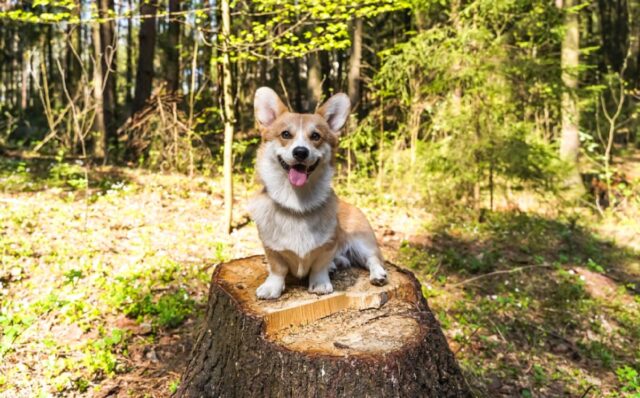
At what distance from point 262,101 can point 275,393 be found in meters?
1.61

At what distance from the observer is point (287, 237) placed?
2.58m

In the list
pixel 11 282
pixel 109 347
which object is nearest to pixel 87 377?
A: pixel 109 347

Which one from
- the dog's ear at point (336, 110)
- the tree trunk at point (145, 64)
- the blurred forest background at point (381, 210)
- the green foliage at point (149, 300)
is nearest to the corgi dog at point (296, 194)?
the dog's ear at point (336, 110)

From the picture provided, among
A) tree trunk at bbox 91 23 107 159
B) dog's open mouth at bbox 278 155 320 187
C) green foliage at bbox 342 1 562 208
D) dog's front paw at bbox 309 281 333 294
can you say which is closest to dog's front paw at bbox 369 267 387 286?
dog's front paw at bbox 309 281 333 294

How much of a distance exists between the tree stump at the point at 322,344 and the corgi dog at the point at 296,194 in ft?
0.60

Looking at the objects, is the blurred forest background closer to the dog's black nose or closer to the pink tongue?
the pink tongue

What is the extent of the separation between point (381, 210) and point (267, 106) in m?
5.78

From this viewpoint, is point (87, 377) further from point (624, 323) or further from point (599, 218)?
point (599, 218)

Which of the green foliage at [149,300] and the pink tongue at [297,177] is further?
the green foliage at [149,300]

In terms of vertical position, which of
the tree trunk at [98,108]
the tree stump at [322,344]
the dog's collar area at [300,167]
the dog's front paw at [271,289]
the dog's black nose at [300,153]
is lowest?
the tree stump at [322,344]

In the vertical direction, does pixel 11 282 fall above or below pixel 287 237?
below

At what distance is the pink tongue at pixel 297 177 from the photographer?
2.39 m

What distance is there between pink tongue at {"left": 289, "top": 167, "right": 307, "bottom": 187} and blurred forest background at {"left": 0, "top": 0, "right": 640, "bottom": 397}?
199 cm

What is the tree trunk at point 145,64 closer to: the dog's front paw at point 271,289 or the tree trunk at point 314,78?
the tree trunk at point 314,78
